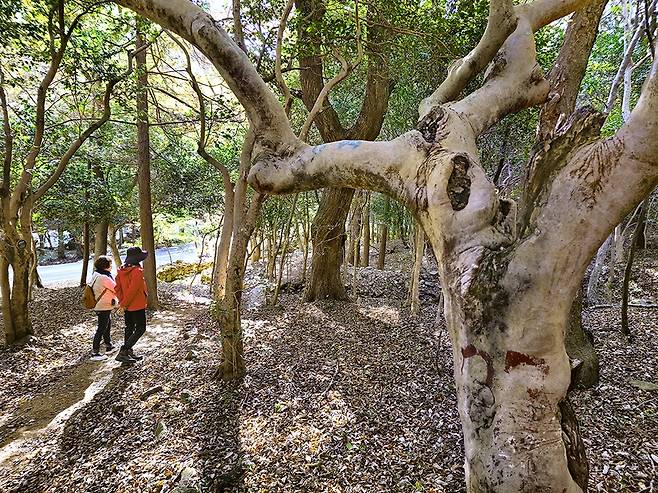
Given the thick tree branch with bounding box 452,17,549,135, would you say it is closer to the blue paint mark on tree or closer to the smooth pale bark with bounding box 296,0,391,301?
the blue paint mark on tree

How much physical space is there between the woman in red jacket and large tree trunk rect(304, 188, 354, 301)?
128 inches

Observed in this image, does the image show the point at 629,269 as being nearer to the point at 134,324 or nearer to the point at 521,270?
the point at 521,270

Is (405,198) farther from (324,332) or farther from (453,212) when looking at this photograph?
(324,332)

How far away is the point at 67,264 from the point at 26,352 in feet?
68.3

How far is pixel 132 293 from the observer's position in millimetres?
5273

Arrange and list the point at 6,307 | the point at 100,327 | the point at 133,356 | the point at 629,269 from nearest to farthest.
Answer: the point at 629,269, the point at 133,356, the point at 100,327, the point at 6,307

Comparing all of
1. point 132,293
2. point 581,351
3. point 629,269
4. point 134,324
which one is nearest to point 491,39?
point 581,351

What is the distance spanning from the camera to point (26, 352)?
580cm

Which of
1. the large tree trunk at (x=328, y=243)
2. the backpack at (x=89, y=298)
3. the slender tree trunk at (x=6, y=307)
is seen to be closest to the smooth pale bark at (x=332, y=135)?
the large tree trunk at (x=328, y=243)

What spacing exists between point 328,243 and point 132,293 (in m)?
3.76

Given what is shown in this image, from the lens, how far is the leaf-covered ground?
8.88 ft

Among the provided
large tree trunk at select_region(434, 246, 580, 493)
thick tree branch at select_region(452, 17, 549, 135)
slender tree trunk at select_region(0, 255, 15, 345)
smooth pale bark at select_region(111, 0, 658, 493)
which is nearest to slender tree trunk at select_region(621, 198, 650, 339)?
thick tree branch at select_region(452, 17, 549, 135)

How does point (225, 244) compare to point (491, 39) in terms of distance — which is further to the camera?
point (225, 244)

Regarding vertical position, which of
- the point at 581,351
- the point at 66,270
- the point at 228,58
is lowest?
the point at 66,270
